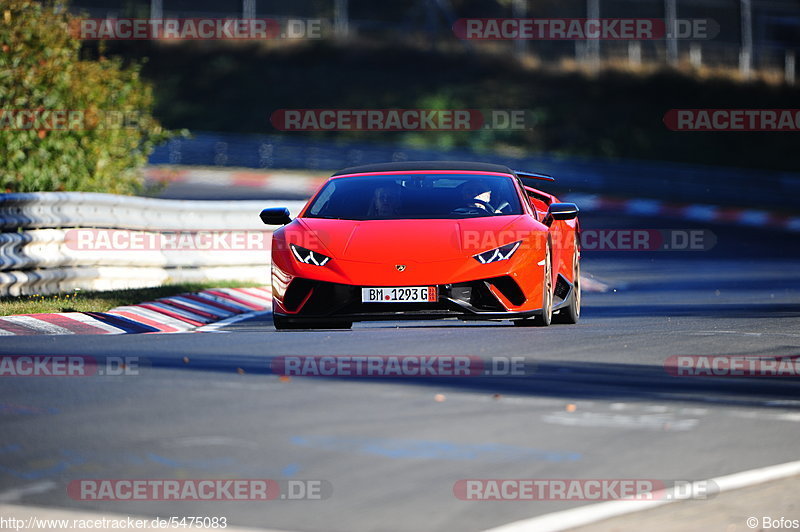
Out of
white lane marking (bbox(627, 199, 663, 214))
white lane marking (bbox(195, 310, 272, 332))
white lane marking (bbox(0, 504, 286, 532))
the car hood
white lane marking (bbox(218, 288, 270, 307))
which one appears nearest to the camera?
white lane marking (bbox(0, 504, 286, 532))

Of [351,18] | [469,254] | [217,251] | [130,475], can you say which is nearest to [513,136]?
[351,18]

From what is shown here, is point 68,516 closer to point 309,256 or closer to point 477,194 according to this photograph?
point 309,256

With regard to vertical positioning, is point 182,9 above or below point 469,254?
above

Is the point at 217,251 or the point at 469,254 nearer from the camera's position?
the point at 469,254

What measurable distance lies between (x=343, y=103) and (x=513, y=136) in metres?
6.35

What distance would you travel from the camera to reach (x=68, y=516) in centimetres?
560

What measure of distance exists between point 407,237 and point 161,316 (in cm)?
347

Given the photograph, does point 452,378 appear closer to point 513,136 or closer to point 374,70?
point 513,136

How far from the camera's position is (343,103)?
49406mm

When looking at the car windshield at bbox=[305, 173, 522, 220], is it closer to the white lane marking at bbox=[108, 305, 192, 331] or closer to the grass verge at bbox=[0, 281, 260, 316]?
the white lane marking at bbox=[108, 305, 192, 331]

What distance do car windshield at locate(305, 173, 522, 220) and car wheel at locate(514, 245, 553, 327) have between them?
585 mm

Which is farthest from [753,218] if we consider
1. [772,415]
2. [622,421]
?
[622,421]

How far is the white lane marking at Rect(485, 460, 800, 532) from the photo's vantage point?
5.51 metres

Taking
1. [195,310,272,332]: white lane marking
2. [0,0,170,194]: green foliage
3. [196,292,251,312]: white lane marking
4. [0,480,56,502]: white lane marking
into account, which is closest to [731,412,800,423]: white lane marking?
[0,480,56,502]: white lane marking
